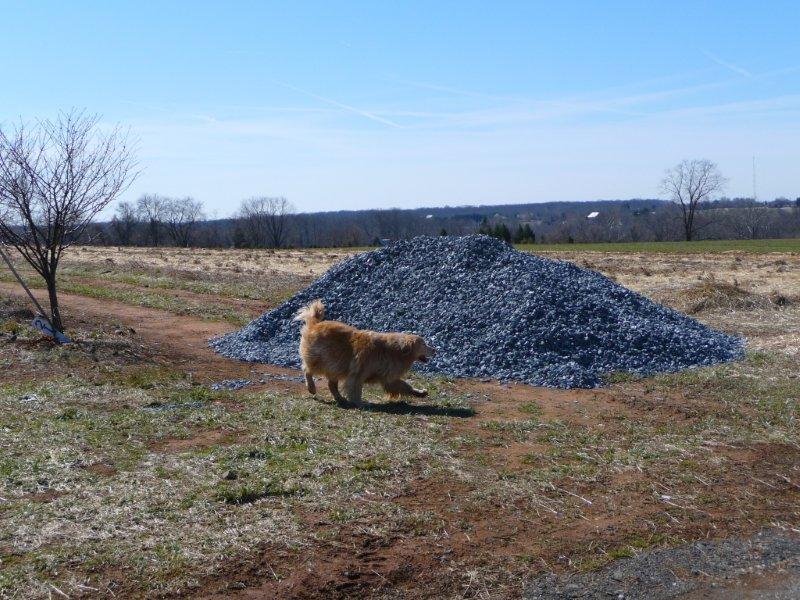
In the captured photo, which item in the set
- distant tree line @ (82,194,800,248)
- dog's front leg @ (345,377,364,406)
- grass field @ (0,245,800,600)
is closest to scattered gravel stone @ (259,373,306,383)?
grass field @ (0,245,800,600)

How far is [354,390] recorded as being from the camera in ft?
34.6

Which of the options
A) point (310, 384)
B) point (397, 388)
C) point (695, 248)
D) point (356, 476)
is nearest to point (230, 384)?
Answer: point (310, 384)

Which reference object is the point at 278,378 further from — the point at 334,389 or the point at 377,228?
the point at 377,228

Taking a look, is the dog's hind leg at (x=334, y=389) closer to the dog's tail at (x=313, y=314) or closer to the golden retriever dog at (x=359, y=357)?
the golden retriever dog at (x=359, y=357)

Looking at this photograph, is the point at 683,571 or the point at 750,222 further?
the point at 750,222

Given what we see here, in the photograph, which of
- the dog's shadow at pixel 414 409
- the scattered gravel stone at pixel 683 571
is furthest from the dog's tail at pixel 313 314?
the scattered gravel stone at pixel 683 571

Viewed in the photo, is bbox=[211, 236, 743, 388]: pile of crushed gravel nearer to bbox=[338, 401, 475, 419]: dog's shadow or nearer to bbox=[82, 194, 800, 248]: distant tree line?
bbox=[338, 401, 475, 419]: dog's shadow

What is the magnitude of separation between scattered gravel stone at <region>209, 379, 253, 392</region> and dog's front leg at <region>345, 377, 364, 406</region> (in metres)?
1.86

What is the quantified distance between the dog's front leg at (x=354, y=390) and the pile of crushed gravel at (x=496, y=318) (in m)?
2.36

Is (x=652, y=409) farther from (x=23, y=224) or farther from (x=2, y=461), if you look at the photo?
(x=23, y=224)

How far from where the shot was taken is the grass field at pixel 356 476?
5.61m

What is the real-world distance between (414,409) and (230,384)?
9.83 ft

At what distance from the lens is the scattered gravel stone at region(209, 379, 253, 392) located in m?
11.3

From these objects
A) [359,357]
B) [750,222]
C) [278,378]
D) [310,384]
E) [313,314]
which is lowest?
[278,378]
